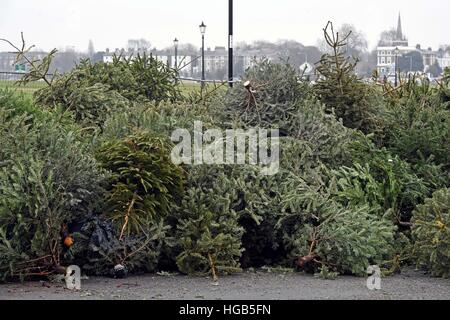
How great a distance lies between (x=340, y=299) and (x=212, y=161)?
2.51 m

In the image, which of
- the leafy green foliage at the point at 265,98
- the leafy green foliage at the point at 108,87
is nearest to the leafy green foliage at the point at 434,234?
the leafy green foliage at the point at 265,98

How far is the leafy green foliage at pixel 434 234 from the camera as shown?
8430mm

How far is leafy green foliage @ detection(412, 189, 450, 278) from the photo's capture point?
8.43 metres

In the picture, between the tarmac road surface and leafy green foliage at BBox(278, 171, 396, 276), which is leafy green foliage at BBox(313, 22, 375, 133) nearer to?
leafy green foliage at BBox(278, 171, 396, 276)

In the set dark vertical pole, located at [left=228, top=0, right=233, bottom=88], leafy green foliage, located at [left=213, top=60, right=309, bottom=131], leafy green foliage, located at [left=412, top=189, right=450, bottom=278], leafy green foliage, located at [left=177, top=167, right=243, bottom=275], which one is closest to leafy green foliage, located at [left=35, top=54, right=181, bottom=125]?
leafy green foliage, located at [left=213, top=60, right=309, bottom=131]

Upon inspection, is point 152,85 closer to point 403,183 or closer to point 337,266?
point 403,183

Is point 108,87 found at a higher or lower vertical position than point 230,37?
lower

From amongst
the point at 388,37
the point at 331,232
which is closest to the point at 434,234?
the point at 331,232

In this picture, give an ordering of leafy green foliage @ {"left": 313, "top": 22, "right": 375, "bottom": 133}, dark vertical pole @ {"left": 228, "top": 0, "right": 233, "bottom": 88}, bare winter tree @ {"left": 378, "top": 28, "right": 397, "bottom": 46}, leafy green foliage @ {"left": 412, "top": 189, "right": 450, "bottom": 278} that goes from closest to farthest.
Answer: leafy green foliage @ {"left": 412, "top": 189, "right": 450, "bottom": 278} < leafy green foliage @ {"left": 313, "top": 22, "right": 375, "bottom": 133} < dark vertical pole @ {"left": 228, "top": 0, "right": 233, "bottom": 88} < bare winter tree @ {"left": 378, "top": 28, "right": 397, "bottom": 46}

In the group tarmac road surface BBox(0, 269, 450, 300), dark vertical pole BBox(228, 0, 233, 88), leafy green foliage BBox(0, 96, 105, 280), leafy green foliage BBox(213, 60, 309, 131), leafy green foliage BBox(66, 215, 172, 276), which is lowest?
tarmac road surface BBox(0, 269, 450, 300)

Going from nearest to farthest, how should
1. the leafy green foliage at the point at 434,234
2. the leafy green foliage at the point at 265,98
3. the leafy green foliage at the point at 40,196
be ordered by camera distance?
the leafy green foliage at the point at 40,196, the leafy green foliage at the point at 434,234, the leafy green foliage at the point at 265,98

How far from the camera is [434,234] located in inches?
336

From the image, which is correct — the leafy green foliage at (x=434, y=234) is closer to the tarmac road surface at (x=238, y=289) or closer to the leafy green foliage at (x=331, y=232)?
the tarmac road surface at (x=238, y=289)

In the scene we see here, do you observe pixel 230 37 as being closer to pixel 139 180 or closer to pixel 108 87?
pixel 108 87
